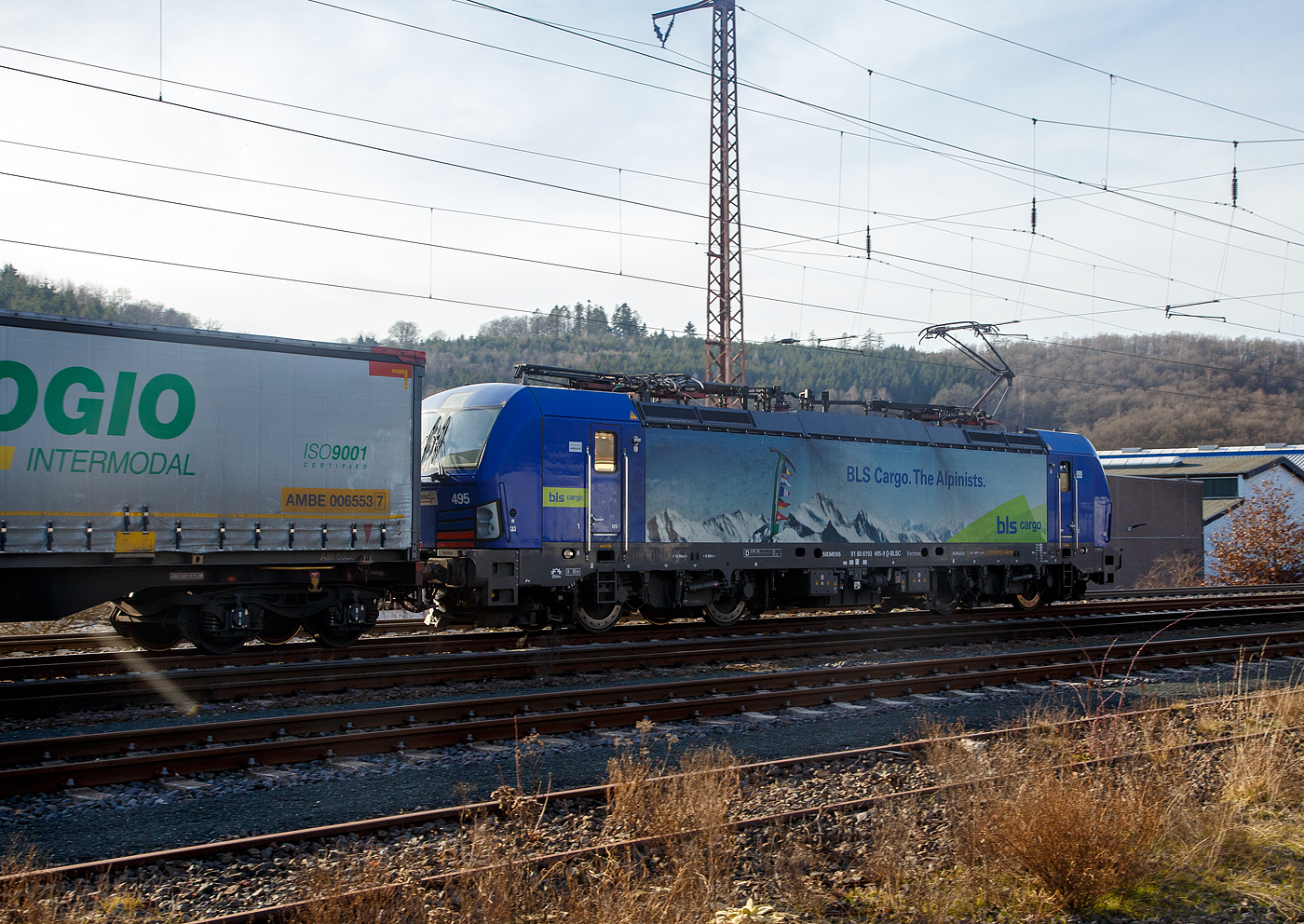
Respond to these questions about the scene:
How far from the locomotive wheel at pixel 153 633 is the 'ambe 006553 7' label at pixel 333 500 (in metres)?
2.47

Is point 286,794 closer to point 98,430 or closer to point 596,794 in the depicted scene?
point 596,794

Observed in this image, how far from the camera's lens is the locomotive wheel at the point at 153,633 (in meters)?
12.8

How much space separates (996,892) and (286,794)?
511cm

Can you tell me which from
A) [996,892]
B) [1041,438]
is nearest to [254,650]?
[996,892]

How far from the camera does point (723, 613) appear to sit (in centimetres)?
1688

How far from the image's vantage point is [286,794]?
7270 millimetres

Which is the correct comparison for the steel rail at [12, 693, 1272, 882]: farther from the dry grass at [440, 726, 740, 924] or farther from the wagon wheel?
the wagon wheel

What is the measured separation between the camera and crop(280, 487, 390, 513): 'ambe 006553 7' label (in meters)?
12.3

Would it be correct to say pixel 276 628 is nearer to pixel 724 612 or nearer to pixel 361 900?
pixel 724 612

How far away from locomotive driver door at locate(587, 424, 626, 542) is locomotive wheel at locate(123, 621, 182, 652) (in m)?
5.93

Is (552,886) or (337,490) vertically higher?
(337,490)

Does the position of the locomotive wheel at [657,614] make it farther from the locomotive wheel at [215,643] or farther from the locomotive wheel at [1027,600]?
the locomotive wheel at [1027,600]

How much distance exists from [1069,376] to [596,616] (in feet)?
320

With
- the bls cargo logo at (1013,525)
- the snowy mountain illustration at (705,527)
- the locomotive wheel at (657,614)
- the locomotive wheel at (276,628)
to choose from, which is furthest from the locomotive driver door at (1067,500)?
the locomotive wheel at (276,628)
